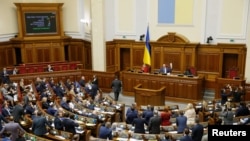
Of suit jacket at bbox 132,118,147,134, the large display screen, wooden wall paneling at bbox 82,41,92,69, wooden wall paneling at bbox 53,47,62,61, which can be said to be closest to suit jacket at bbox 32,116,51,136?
suit jacket at bbox 132,118,147,134

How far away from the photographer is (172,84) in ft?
55.1

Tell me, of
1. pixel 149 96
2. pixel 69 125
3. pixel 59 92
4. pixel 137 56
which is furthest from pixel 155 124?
pixel 137 56

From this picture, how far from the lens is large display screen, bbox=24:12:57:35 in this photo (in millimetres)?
20984

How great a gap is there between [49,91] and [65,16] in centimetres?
881

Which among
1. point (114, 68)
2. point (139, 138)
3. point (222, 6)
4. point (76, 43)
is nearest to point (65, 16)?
point (76, 43)

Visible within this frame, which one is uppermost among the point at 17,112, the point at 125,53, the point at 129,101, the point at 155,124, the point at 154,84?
the point at 125,53

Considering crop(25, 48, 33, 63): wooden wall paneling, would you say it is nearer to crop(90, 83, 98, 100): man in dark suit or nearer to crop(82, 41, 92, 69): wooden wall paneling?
crop(82, 41, 92, 69): wooden wall paneling

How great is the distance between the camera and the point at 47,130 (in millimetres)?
10086

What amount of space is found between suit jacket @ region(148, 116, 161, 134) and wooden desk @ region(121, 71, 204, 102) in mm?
6645

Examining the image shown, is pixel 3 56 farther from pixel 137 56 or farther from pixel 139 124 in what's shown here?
pixel 139 124

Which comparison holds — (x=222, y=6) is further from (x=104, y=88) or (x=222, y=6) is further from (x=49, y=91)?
(x=49, y=91)

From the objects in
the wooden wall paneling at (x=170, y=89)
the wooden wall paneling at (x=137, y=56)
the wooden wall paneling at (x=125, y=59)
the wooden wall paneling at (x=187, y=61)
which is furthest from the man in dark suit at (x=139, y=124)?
the wooden wall paneling at (x=125, y=59)

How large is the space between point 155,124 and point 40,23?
1394 cm

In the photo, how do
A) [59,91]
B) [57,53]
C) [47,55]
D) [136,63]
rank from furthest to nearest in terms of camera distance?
[57,53], [47,55], [136,63], [59,91]
